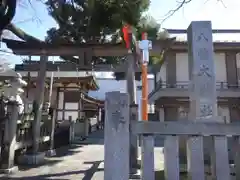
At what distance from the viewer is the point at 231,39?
57.2 feet

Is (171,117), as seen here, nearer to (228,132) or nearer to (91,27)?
(91,27)

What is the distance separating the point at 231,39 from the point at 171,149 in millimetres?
16983

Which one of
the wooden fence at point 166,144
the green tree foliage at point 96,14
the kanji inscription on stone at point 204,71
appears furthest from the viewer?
the green tree foliage at point 96,14

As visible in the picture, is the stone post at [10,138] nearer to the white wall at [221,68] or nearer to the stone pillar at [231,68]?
the white wall at [221,68]

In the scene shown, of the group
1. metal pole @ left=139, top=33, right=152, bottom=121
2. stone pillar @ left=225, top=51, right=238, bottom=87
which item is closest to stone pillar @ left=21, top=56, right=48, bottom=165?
metal pole @ left=139, top=33, right=152, bottom=121

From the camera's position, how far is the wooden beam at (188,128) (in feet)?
9.78

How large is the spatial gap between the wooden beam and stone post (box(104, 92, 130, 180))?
22 centimetres

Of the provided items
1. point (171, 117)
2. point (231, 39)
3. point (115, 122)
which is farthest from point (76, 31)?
point (231, 39)

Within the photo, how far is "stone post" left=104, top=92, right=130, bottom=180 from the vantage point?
2961 millimetres

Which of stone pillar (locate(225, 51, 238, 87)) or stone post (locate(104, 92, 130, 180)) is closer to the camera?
stone post (locate(104, 92, 130, 180))

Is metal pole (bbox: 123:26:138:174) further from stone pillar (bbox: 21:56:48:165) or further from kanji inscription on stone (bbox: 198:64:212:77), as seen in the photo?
stone pillar (bbox: 21:56:48:165)

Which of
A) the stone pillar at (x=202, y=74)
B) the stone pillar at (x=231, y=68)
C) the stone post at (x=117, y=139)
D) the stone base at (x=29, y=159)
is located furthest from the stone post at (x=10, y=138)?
the stone pillar at (x=231, y=68)

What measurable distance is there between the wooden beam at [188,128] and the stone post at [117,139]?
22cm

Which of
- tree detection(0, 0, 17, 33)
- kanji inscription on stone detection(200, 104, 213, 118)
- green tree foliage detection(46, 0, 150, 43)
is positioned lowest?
kanji inscription on stone detection(200, 104, 213, 118)
